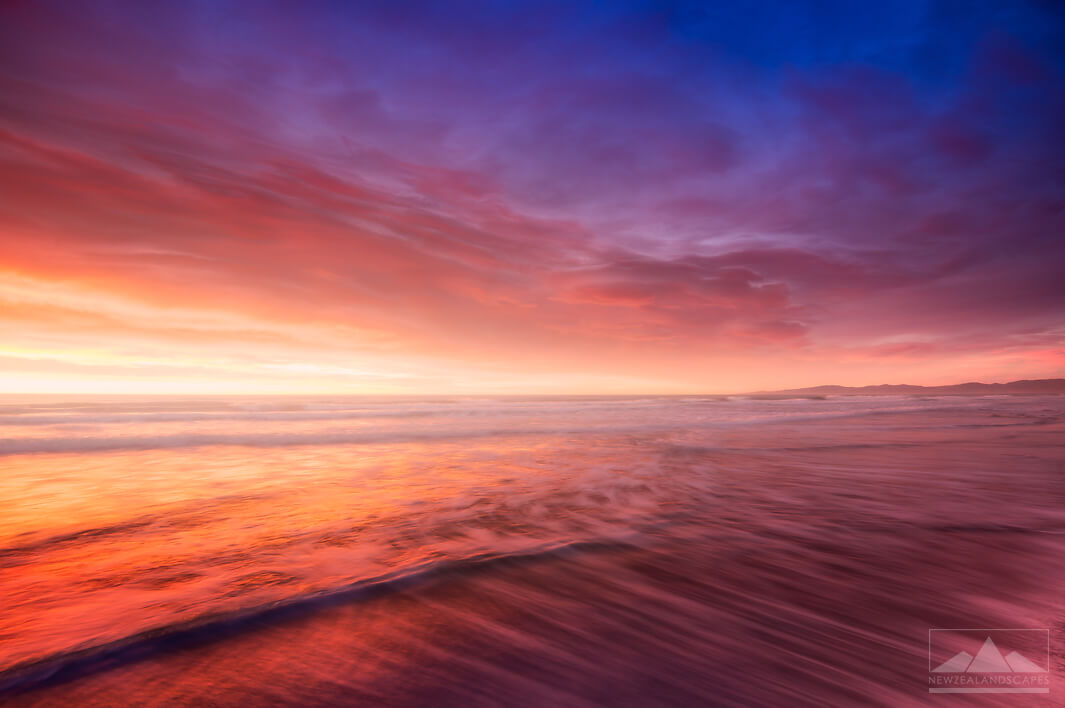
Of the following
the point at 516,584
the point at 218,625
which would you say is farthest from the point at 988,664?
the point at 218,625

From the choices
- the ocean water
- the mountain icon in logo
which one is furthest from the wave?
the mountain icon in logo

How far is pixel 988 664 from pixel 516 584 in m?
3.11

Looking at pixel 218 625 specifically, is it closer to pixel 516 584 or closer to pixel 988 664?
pixel 516 584

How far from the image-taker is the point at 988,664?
2727 millimetres

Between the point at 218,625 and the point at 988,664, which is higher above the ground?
the point at 218,625

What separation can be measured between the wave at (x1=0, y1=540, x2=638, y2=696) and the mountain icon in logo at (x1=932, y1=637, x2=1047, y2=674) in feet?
9.03

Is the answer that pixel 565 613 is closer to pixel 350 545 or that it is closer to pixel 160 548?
pixel 350 545

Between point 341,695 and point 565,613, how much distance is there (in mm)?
1563

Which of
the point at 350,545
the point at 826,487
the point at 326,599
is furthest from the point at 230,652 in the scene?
the point at 826,487

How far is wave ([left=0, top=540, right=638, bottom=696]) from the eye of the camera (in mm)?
2484

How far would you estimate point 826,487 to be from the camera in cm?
743

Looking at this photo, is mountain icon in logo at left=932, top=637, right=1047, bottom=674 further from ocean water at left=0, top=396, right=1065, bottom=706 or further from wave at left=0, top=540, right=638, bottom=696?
wave at left=0, top=540, right=638, bottom=696

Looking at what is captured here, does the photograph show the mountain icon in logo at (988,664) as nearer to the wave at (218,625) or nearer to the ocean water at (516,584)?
the ocean water at (516,584)

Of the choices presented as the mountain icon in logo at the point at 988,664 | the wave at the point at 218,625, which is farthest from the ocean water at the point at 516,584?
the mountain icon in logo at the point at 988,664
